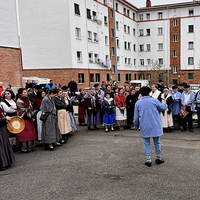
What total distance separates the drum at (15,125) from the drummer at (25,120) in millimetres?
583

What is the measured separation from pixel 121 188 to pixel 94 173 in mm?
1033

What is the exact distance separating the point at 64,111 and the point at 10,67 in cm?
1177

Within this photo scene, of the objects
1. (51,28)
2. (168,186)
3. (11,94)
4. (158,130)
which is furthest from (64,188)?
(51,28)

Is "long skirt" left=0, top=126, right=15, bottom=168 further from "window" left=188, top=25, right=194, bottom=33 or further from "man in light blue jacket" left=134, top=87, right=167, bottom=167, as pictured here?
"window" left=188, top=25, right=194, bottom=33

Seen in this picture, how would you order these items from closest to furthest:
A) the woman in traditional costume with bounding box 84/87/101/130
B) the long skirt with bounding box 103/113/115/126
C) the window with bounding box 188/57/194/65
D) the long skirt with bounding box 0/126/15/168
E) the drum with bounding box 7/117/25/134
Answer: the long skirt with bounding box 0/126/15/168 < the drum with bounding box 7/117/25/134 < the long skirt with bounding box 103/113/115/126 < the woman in traditional costume with bounding box 84/87/101/130 < the window with bounding box 188/57/194/65

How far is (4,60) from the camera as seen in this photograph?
17750 millimetres

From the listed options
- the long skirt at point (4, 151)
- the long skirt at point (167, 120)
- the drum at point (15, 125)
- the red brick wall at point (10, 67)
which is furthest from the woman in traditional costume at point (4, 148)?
the red brick wall at point (10, 67)

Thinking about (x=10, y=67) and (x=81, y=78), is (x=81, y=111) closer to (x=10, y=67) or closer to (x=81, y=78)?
(x=10, y=67)

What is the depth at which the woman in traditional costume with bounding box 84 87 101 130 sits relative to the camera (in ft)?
35.2

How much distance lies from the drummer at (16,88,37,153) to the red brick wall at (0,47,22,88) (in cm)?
1160

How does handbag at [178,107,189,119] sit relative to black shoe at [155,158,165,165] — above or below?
above

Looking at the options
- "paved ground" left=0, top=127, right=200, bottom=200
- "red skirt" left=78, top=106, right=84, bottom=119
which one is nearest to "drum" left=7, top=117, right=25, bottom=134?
"paved ground" left=0, top=127, right=200, bottom=200

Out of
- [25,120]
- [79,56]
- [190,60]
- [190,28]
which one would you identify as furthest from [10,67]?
[190,28]

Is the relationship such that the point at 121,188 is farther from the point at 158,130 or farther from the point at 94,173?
the point at 158,130
